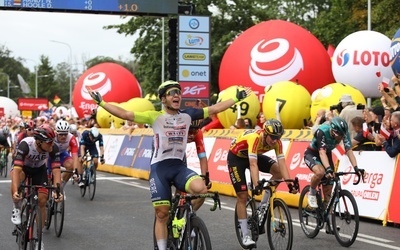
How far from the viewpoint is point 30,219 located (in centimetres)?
Answer: 858

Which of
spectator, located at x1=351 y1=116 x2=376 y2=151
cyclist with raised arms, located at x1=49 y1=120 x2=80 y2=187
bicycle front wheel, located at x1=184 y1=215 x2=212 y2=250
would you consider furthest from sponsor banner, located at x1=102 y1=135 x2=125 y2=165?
bicycle front wheel, located at x1=184 y1=215 x2=212 y2=250

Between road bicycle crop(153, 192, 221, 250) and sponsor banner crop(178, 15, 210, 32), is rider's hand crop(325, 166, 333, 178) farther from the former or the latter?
sponsor banner crop(178, 15, 210, 32)

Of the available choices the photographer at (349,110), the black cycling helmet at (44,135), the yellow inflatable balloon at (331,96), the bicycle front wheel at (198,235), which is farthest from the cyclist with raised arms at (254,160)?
the yellow inflatable balloon at (331,96)

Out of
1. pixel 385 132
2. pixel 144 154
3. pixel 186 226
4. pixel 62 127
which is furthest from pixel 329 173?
pixel 144 154

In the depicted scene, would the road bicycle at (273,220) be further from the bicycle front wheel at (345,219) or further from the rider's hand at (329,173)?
the bicycle front wheel at (345,219)

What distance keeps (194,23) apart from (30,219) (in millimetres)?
15730

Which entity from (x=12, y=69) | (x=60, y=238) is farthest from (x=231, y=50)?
(x=12, y=69)

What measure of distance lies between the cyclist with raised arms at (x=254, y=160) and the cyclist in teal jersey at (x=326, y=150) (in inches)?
38.3

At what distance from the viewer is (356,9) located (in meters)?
44.3

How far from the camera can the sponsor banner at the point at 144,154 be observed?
2230cm

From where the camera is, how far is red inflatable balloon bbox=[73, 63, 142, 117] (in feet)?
132

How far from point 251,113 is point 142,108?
12930 mm

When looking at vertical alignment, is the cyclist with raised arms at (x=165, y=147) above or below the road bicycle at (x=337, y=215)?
above

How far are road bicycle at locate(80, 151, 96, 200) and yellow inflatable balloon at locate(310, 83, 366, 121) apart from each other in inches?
270
